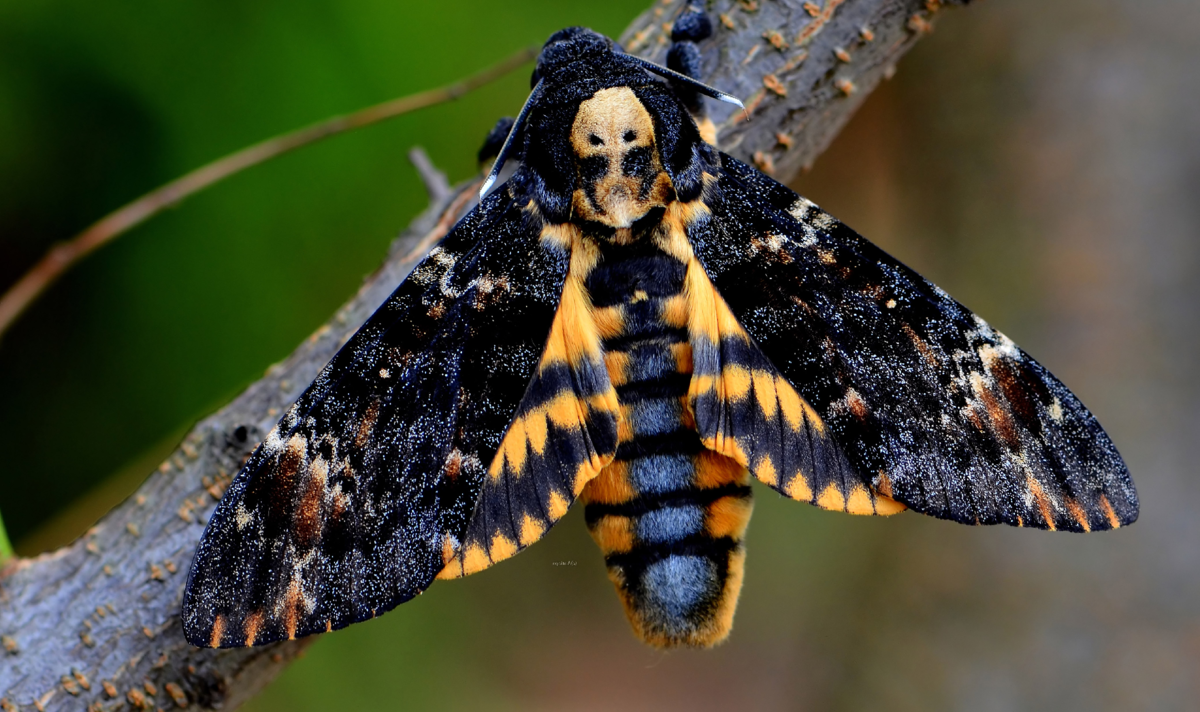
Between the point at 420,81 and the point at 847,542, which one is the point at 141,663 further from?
the point at 847,542

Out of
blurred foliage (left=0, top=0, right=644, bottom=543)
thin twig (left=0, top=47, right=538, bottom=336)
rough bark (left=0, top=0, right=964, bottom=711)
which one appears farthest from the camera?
blurred foliage (left=0, top=0, right=644, bottom=543)

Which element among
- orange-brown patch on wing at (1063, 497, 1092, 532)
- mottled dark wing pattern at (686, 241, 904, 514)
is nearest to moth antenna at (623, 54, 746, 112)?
mottled dark wing pattern at (686, 241, 904, 514)

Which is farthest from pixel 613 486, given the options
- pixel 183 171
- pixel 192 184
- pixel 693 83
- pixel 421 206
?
pixel 183 171

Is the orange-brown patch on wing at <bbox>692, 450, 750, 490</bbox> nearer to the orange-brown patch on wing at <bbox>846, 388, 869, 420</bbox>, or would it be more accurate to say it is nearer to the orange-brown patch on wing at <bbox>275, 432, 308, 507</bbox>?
the orange-brown patch on wing at <bbox>846, 388, 869, 420</bbox>

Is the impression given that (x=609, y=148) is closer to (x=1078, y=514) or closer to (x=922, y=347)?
(x=922, y=347)

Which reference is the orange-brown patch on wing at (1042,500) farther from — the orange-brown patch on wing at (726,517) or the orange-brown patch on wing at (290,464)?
the orange-brown patch on wing at (290,464)

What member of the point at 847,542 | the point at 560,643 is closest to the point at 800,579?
the point at 847,542

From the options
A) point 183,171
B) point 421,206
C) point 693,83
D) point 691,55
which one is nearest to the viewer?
point 693,83
